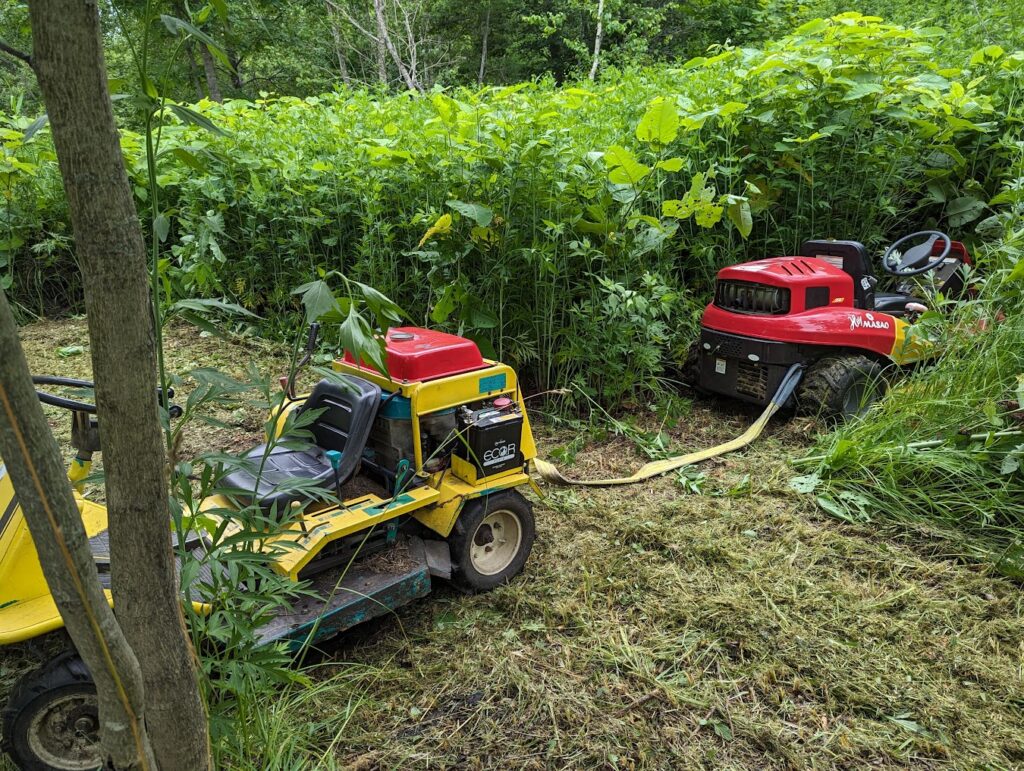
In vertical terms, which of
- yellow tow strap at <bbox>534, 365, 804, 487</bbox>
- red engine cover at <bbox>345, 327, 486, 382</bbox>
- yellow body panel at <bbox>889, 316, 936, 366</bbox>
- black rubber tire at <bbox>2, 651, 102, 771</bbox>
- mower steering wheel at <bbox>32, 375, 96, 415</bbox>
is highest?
mower steering wheel at <bbox>32, 375, 96, 415</bbox>

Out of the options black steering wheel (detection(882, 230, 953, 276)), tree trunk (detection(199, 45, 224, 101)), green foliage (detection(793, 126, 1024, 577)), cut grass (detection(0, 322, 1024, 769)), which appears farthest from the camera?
tree trunk (detection(199, 45, 224, 101))

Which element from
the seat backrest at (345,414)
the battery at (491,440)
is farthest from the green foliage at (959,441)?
the seat backrest at (345,414)

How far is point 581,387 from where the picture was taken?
13.8 ft

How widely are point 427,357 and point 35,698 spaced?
1.47 metres

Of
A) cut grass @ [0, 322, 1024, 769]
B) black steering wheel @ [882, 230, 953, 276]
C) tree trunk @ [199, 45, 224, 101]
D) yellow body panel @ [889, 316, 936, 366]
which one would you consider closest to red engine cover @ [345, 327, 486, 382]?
cut grass @ [0, 322, 1024, 769]

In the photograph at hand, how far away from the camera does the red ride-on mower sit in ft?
12.8

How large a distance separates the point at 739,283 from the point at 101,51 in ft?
12.1

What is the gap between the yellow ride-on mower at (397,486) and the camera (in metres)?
2.23

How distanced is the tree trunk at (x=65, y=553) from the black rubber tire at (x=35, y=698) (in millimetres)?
802

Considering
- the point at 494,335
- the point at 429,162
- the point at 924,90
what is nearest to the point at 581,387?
→ the point at 494,335

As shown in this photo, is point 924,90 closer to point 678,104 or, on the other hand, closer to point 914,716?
point 678,104

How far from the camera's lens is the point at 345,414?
258cm

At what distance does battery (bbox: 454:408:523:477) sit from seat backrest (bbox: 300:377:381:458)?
1.18 feet

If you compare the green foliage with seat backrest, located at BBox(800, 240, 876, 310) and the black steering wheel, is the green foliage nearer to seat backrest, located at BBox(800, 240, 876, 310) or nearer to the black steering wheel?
the black steering wheel
